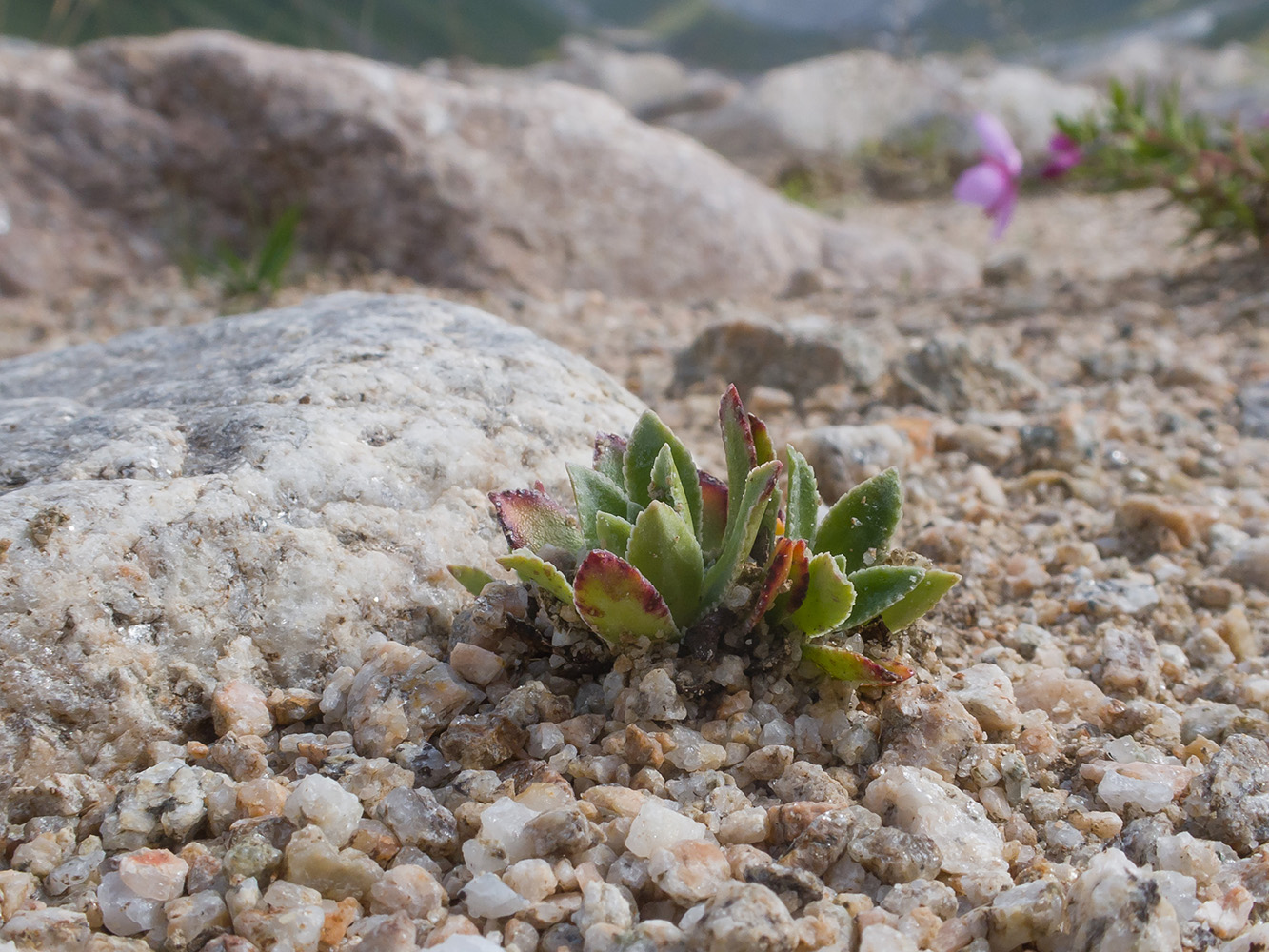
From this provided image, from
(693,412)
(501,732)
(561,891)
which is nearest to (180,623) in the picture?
(501,732)

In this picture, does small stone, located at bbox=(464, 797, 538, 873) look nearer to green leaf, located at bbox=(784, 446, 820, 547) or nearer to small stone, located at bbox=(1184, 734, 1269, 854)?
green leaf, located at bbox=(784, 446, 820, 547)

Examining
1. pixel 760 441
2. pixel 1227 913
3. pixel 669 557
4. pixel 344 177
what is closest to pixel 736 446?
pixel 760 441

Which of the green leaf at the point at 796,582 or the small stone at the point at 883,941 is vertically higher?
the green leaf at the point at 796,582

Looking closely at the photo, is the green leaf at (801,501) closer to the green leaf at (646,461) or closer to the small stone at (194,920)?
the green leaf at (646,461)

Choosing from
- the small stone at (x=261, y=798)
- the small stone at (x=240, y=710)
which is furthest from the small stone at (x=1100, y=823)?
the small stone at (x=240, y=710)

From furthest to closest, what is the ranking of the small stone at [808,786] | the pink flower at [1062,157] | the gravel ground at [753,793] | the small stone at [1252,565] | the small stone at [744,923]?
the pink flower at [1062,157]
the small stone at [1252,565]
the small stone at [808,786]
the gravel ground at [753,793]
the small stone at [744,923]

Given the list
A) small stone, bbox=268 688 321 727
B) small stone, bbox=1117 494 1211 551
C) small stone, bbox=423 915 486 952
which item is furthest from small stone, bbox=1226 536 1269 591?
small stone, bbox=268 688 321 727
